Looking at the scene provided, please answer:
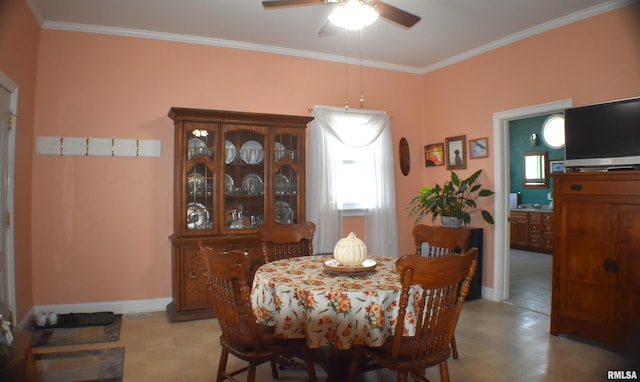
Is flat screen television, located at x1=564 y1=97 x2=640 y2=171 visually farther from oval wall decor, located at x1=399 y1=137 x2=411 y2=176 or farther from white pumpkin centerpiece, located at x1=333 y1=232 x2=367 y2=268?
white pumpkin centerpiece, located at x1=333 y1=232 x2=367 y2=268

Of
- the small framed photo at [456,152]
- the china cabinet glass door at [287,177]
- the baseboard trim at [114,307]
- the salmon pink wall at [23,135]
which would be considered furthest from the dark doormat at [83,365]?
the small framed photo at [456,152]

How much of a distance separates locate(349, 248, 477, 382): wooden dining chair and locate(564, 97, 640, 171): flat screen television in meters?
1.93

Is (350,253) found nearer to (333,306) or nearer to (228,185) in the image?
(333,306)

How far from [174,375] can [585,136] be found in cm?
346

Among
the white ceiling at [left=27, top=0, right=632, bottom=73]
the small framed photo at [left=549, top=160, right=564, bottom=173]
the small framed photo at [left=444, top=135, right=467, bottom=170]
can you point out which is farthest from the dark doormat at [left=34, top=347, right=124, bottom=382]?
the small framed photo at [left=549, top=160, right=564, bottom=173]

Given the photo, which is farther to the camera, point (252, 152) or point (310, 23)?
point (252, 152)

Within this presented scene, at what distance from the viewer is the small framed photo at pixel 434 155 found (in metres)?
4.81

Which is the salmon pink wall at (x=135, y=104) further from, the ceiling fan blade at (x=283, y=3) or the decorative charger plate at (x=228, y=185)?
the ceiling fan blade at (x=283, y=3)

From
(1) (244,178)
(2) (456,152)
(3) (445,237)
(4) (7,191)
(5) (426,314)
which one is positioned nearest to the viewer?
(5) (426,314)

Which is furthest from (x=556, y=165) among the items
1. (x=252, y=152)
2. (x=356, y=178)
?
(x=252, y=152)

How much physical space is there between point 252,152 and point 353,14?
6.06 feet

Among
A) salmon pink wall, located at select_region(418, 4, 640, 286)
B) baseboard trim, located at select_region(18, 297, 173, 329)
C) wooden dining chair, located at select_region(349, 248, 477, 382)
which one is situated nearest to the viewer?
wooden dining chair, located at select_region(349, 248, 477, 382)

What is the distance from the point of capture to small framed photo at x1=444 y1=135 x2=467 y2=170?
4508 mm

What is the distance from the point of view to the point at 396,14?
2.49m
